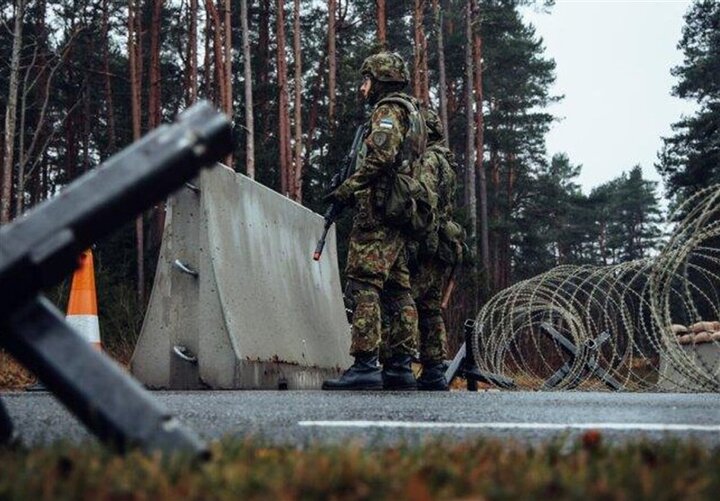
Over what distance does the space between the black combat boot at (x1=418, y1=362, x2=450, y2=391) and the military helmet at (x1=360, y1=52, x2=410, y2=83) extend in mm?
2332

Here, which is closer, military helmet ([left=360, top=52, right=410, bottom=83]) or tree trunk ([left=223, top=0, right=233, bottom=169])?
military helmet ([left=360, top=52, right=410, bottom=83])

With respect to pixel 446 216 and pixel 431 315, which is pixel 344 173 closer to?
pixel 446 216

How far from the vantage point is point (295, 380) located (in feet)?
29.2

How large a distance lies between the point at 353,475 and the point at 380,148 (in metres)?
6.32

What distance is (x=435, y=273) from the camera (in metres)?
9.24

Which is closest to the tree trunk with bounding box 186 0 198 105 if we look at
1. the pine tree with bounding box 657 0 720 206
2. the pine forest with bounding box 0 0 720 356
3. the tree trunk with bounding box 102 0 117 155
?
the pine forest with bounding box 0 0 720 356

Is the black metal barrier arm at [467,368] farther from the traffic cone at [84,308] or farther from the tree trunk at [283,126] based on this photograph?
the tree trunk at [283,126]

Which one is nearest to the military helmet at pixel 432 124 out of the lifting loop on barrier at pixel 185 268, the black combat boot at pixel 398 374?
the black combat boot at pixel 398 374

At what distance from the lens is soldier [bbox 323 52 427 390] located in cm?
812

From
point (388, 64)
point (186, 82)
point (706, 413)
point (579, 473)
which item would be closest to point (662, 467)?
point (579, 473)

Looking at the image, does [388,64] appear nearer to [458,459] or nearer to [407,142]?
[407,142]

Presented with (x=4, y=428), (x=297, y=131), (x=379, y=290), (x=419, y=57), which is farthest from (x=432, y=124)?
(x=419, y=57)

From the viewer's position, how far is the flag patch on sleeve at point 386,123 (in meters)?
8.23

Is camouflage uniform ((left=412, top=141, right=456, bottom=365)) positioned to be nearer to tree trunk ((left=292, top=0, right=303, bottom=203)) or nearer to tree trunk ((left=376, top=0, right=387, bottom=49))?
tree trunk ((left=292, top=0, right=303, bottom=203))
